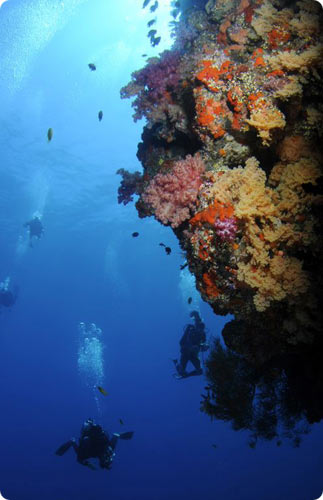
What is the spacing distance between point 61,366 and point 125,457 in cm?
4678

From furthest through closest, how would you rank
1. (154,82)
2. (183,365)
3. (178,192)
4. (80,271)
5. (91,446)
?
1. (80,271)
2. (183,365)
3. (91,446)
4. (154,82)
5. (178,192)

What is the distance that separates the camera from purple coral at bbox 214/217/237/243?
10.2 feet

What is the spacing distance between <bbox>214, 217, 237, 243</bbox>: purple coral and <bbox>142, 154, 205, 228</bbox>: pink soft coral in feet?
2.24

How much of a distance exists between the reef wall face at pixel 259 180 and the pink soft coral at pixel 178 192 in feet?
0.05

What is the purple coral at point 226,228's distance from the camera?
3.12m

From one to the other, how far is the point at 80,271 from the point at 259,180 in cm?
7853

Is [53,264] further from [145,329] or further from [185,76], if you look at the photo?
[185,76]

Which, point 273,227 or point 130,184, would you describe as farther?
point 130,184

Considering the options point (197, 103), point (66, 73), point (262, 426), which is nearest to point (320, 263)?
point (197, 103)

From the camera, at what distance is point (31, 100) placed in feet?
76.8

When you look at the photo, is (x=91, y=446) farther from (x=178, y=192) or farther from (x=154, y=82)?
(x=154, y=82)

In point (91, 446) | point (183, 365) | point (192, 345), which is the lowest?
point (91, 446)

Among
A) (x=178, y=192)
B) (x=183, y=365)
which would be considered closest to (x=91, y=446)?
(x=183, y=365)

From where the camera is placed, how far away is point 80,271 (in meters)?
78.1
